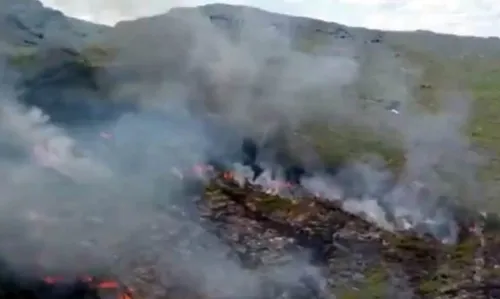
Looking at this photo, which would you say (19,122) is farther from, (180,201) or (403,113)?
(403,113)

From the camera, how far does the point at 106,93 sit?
22.2 meters

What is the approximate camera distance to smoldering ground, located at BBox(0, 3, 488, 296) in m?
15.6

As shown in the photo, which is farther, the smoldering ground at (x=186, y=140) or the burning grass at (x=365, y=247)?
the burning grass at (x=365, y=247)

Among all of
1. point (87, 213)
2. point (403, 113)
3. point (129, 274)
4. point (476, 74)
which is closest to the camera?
point (129, 274)

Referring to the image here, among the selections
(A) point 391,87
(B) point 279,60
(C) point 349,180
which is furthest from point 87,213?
(A) point 391,87

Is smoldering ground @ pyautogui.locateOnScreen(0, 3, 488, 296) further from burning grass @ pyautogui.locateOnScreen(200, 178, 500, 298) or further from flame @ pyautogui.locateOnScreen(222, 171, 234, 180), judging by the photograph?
flame @ pyautogui.locateOnScreen(222, 171, 234, 180)

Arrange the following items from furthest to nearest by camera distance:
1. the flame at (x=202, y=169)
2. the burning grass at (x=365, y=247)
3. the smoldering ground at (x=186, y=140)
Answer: the flame at (x=202, y=169) < the burning grass at (x=365, y=247) < the smoldering ground at (x=186, y=140)

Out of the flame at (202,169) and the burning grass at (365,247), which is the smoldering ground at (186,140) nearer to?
the flame at (202,169)

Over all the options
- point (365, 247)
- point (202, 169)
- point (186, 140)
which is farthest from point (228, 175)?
point (365, 247)

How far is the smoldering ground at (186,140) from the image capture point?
15.6 m

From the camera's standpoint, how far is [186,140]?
1958cm

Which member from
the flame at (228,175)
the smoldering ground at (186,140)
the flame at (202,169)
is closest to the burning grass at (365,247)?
the flame at (228,175)

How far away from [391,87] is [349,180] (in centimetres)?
822

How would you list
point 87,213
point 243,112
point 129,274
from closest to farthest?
point 129,274 → point 87,213 → point 243,112
